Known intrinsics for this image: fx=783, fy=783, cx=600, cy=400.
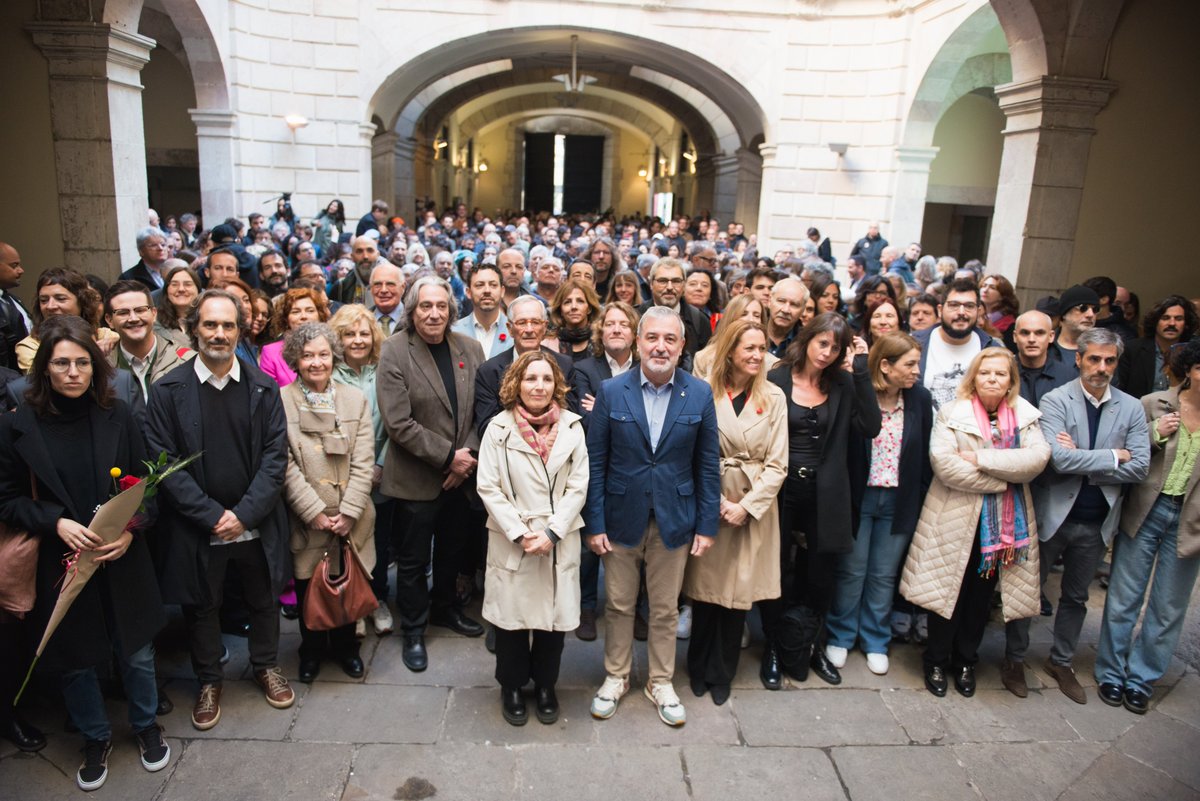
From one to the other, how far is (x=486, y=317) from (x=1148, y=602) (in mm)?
3944

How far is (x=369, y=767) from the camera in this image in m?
3.27

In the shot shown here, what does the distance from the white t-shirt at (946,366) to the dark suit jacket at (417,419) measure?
275 cm

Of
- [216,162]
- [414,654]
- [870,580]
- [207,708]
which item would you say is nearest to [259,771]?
[207,708]

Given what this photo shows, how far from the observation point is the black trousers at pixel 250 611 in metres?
3.49

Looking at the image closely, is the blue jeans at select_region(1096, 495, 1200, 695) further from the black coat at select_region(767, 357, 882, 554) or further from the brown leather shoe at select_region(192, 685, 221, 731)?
the brown leather shoe at select_region(192, 685, 221, 731)

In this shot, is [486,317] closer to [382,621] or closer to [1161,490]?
[382,621]

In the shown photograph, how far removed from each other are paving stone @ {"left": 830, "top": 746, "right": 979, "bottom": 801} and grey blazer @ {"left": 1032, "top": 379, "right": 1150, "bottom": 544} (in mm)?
1315

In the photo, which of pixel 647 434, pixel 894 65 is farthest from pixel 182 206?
pixel 647 434

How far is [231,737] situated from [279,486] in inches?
43.7

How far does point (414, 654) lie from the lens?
13.2 feet

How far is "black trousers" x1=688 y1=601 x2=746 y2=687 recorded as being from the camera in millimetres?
3848

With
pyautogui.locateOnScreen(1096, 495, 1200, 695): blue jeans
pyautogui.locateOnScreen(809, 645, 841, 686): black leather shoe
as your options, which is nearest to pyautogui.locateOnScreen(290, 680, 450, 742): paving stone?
pyautogui.locateOnScreen(809, 645, 841, 686): black leather shoe

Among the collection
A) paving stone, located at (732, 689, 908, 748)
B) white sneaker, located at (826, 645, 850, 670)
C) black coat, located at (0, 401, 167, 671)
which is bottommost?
paving stone, located at (732, 689, 908, 748)

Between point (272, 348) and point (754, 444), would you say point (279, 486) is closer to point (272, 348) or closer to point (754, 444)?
point (272, 348)
